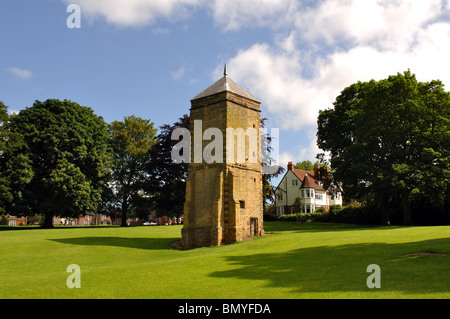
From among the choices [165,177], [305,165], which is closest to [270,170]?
Answer: [165,177]

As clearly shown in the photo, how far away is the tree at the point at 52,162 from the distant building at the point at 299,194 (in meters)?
38.0

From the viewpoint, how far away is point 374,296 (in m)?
10.3

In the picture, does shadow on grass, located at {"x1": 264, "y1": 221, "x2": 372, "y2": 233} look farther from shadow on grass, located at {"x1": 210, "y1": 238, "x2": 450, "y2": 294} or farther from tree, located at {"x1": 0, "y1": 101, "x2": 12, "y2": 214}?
tree, located at {"x1": 0, "y1": 101, "x2": 12, "y2": 214}

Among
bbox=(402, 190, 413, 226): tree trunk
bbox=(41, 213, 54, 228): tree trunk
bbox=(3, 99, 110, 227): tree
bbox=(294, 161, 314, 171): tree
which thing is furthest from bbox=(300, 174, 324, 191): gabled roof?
bbox=(41, 213, 54, 228): tree trunk

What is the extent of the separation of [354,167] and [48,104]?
38.0m

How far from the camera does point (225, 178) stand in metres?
30.8

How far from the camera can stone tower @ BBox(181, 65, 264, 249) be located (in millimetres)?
30344

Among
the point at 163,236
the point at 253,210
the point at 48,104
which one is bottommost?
the point at 163,236

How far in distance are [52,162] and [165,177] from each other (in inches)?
639

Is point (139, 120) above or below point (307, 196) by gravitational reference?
above

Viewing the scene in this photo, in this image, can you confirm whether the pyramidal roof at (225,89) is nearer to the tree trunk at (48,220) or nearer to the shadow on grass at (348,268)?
the shadow on grass at (348,268)
